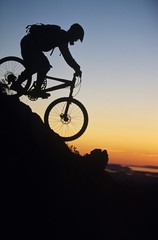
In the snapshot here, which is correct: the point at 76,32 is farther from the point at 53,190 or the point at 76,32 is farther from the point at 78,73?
the point at 53,190

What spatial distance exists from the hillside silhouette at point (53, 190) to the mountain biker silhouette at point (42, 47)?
121 centimetres

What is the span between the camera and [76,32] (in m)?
14.6

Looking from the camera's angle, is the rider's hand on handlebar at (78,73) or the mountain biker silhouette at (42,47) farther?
the rider's hand on handlebar at (78,73)

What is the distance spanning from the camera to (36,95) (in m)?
15.6

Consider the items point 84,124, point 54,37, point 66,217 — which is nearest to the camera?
point 66,217

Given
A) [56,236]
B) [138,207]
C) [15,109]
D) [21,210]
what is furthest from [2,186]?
[138,207]

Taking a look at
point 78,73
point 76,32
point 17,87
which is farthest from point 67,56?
point 17,87

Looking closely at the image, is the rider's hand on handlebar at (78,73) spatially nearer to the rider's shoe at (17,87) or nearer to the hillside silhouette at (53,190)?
the rider's shoe at (17,87)

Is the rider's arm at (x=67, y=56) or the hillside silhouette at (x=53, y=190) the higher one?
the rider's arm at (x=67, y=56)

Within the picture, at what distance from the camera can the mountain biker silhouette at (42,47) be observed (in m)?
14.8

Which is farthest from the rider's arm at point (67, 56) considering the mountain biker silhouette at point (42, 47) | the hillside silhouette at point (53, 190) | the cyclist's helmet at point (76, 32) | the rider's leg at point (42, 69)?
the hillside silhouette at point (53, 190)

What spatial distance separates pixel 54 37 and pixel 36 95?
2.39 m

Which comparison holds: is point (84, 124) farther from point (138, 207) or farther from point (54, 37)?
point (138, 207)

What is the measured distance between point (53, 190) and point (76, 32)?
19.2 ft
